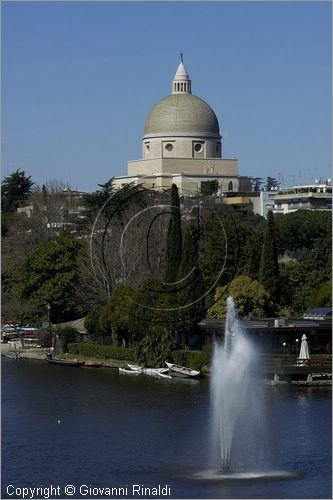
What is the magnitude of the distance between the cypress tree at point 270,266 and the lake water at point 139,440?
770 cm

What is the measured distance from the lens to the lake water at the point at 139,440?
1046 inches

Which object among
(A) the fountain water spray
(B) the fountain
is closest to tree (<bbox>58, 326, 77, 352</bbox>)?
(B) the fountain

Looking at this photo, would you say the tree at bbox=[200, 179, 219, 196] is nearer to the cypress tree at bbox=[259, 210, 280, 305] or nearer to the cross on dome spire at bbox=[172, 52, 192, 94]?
the cross on dome spire at bbox=[172, 52, 192, 94]

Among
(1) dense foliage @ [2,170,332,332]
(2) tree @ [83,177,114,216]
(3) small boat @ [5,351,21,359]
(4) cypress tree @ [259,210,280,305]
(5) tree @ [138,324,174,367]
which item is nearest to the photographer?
(5) tree @ [138,324,174,367]

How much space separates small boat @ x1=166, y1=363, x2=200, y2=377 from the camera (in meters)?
43.2

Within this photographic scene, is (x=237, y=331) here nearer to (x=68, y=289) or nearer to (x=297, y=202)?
(x=68, y=289)

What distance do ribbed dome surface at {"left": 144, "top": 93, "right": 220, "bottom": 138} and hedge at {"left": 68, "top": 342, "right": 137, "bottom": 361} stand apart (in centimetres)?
4590

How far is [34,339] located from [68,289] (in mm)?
2155

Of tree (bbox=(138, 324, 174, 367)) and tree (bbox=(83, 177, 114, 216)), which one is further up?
tree (bbox=(83, 177, 114, 216))

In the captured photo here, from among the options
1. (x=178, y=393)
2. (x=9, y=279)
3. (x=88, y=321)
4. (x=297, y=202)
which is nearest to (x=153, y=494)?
(x=178, y=393)

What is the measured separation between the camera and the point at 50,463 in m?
29.3

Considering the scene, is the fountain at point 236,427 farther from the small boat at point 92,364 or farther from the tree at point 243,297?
the tree at point 243,297

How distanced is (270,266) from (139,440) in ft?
63.4

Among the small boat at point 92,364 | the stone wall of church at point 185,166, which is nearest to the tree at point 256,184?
the stone wall of church at point 185,166
